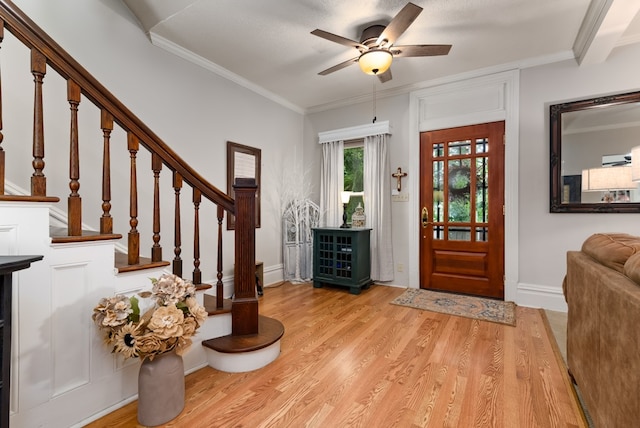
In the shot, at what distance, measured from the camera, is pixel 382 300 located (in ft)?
11.2

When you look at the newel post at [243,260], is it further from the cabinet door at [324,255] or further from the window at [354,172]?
the window at [354,172]

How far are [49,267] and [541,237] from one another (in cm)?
405

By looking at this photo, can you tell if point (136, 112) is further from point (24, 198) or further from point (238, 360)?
point (238, 360)

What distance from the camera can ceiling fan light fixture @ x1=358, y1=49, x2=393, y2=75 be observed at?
2.53m

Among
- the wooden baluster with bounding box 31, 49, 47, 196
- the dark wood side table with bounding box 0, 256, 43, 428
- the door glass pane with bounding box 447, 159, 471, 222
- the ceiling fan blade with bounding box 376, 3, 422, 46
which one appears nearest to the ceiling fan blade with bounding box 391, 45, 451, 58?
the ceiling fan blade with bounding box 376, 3, 422, 46

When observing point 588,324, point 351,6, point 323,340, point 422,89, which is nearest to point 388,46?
point 351,6

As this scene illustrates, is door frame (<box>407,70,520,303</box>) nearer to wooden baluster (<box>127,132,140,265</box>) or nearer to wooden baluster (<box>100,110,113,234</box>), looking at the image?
wooden baluster (<box>127,132,140,265</box>)

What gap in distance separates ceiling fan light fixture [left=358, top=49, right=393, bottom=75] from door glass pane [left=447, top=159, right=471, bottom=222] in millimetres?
1669

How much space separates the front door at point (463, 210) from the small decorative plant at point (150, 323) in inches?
123

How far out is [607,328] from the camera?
1.19 m

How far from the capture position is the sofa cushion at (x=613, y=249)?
1315 mm

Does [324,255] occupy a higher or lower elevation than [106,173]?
lower

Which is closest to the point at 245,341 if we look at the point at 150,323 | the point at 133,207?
the point at 150,323

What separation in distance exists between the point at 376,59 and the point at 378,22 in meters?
0.32
